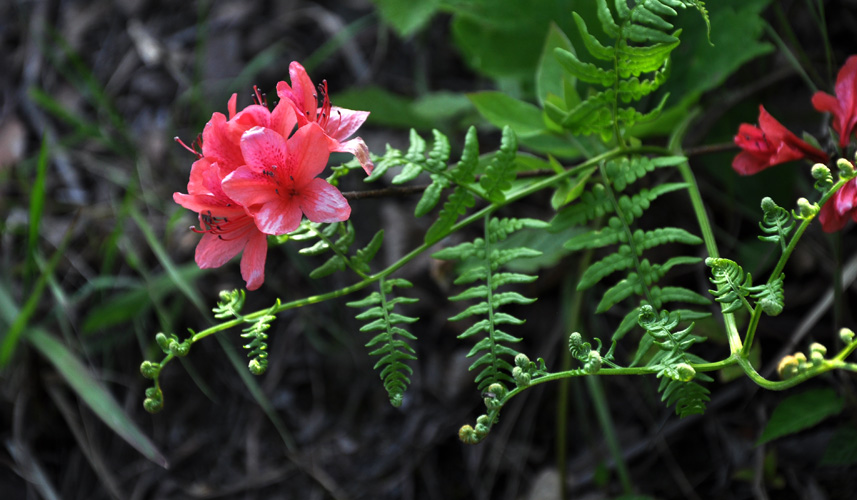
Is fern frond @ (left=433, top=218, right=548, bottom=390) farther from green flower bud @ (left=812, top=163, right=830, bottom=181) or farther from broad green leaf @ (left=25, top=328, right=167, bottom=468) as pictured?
broad green leaf @ (left=25, top=328, right=167, bottom=468)

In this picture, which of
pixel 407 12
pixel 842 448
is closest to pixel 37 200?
pixel 407 12

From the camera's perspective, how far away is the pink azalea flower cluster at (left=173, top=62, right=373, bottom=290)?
3.39 ft

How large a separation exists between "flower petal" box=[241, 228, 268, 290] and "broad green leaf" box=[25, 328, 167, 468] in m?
0.87

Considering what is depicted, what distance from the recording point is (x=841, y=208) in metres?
1.04

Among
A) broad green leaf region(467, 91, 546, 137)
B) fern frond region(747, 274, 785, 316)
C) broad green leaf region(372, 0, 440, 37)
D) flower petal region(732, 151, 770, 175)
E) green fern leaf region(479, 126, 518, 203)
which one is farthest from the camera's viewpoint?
broad green leaf region(372, 0, 440, 37)

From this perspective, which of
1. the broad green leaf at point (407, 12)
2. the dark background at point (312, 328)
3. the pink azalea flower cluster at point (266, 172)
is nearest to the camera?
the pink azalea flower cluster at point (266, 172)

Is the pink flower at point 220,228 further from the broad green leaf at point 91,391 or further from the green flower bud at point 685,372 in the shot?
the broad green leaf at point 91,391

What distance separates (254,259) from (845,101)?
107cm

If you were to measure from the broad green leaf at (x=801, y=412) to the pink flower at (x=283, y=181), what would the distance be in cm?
97

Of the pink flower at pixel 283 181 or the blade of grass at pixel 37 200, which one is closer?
the pink flower at pixel 283 181

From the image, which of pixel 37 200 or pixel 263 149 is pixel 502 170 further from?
pixel 37 200

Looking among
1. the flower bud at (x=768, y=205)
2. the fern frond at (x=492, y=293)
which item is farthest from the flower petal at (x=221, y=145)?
the flower bud at (x=768, y=205)

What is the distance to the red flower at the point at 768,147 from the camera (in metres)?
1.20

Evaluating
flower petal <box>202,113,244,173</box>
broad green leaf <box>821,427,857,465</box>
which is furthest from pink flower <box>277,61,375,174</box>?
broad green leaf <box>821,427,857,465</box>
